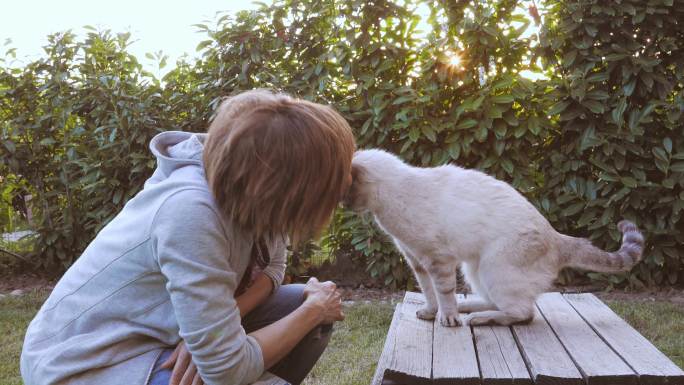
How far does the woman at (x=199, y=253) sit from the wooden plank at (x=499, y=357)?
2.37 ft

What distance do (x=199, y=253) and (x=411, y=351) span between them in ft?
3.41

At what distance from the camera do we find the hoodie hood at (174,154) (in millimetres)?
2051

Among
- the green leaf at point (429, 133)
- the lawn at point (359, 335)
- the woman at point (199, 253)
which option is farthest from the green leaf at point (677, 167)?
the woman at point (199, 253)

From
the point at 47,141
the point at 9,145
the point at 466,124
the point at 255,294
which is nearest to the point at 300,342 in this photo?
the point at 255,294

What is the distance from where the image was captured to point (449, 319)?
116 inches

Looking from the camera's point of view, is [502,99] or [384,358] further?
[502,99]

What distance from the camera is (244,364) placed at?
6.27 ft

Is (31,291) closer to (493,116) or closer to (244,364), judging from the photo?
(493,116)

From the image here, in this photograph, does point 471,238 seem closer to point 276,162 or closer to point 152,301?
point 276,162

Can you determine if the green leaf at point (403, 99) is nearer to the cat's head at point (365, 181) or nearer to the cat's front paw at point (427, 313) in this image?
the cat's head at point (365, 181)

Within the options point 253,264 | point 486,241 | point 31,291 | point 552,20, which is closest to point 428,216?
point 486,241

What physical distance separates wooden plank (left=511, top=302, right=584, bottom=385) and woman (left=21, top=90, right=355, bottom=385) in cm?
88

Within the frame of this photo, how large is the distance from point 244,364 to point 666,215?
13.2 feet

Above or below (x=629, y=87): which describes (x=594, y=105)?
below
